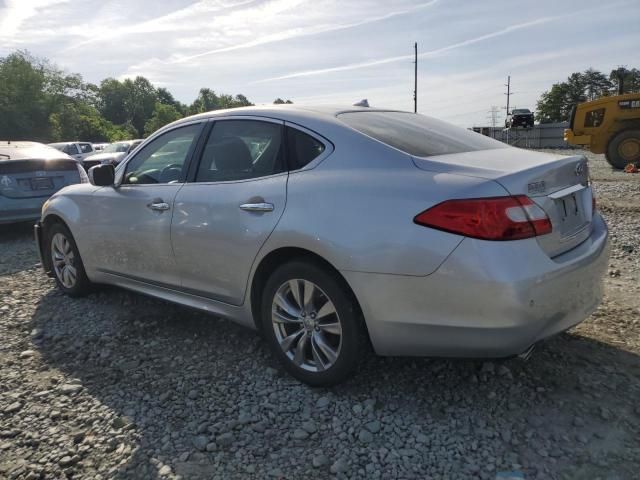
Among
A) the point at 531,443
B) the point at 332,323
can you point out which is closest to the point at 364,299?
the point at 332,323

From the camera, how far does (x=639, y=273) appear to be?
15.9ft

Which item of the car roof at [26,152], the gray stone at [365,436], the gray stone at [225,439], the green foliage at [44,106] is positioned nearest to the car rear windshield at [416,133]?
the gray stone at [365,436]

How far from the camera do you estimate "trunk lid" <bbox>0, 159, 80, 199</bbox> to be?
717 cm

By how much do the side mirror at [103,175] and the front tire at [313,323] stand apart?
1.91 m

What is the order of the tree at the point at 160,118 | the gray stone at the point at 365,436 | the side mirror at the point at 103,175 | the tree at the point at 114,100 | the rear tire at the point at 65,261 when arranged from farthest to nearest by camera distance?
the tree at the point at 114,100, the tree at the point at 160,118, the rear tire at the point at 65,261, the side mirror at the point at 103,175, the gray stone at the point at 365,436

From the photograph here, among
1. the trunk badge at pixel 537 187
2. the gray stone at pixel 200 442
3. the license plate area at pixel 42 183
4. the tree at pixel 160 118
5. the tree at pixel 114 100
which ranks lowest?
the gray stone at pixel 200 442

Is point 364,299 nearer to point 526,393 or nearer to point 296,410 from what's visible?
point 296,410

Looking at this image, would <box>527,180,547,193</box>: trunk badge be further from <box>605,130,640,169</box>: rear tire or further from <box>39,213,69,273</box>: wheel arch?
<box>605,130,640,169</box>: rear tire

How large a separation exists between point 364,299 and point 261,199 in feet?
2.94

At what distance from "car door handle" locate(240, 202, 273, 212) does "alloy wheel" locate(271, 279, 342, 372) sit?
45cm

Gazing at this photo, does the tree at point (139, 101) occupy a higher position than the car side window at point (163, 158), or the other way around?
the tree at point (139, 101)

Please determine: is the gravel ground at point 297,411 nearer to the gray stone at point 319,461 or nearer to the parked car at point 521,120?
the gray stone at point 319,461

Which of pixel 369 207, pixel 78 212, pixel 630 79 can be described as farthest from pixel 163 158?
pixel 630 79

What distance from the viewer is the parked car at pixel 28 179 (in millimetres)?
7168
